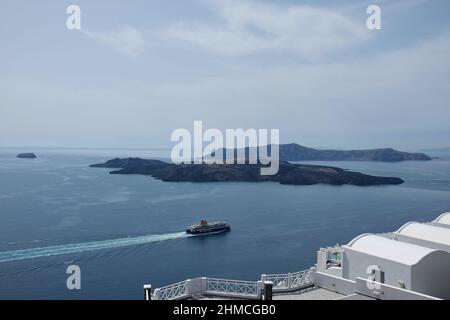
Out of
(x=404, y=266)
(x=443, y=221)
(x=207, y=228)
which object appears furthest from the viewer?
(x=207, y=228)

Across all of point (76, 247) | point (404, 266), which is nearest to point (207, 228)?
point (76, 247)

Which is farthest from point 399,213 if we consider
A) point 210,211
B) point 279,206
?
point 210,211

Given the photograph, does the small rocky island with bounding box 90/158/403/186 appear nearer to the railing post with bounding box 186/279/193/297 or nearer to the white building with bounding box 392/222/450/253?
the white building with bounding box 392/222/450/253

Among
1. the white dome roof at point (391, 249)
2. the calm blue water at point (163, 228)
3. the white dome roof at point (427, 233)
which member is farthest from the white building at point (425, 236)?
the calm blue water at point (163, 228)

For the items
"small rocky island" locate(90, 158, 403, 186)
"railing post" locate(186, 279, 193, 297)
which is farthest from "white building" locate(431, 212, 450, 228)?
"small rocky island" locate(90, 158, 403, 186)

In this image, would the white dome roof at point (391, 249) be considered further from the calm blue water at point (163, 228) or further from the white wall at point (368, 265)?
the calm blue water at point (163, 228)

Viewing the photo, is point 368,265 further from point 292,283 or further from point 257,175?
point 257,175
